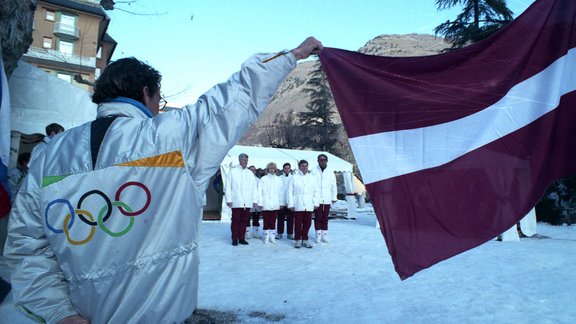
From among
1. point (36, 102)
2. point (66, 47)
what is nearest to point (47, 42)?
point (66, 47)

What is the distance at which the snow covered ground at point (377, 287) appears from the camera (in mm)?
4438

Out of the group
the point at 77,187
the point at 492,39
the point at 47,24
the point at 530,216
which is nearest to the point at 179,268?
the point at 77,187

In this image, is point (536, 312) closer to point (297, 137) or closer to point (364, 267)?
point (364, 267)

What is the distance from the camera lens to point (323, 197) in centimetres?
1042

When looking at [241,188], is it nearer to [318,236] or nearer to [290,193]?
[290,193]

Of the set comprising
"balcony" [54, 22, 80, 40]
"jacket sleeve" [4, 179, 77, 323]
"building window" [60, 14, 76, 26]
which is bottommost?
"jacket sleeve" [4, 179, 77, 323]

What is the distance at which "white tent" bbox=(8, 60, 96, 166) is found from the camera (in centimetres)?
658

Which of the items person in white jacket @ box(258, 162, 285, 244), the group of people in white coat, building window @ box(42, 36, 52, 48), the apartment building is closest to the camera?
the group of people in white coat

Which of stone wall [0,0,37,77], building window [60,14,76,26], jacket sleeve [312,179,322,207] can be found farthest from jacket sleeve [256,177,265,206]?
building window [60,14,76,26]

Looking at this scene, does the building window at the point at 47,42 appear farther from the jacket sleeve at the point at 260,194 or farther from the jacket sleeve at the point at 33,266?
the jacket sleeve at the point at 33,266

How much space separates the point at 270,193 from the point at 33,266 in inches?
371

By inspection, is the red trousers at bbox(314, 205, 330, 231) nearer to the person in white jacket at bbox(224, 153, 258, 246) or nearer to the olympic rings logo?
the person in white jacket at bbox(224, 153, 258, 246)

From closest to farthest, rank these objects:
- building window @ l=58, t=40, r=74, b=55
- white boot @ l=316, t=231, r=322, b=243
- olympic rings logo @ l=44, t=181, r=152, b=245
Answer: olympic rings logo @ l=44, t=181, r=152, b=245 → white boot @ l=316, t=231, r=322, b=243 → building window @ l=58, t=40, r=74, b=55

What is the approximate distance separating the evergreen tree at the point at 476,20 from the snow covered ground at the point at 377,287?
8.42m
